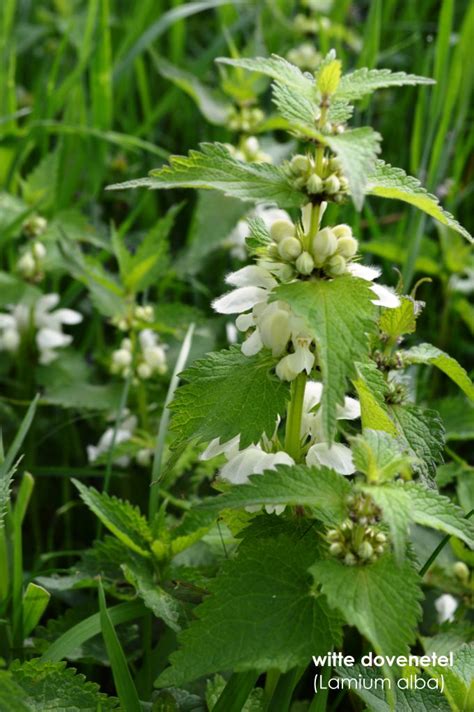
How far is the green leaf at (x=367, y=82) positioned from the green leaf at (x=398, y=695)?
0.67 metres

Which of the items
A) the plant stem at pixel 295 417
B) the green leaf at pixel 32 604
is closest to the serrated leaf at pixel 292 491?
the plant stem at pixel 295 417

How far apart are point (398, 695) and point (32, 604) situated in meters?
0.54

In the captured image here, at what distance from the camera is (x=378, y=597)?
0.98 meters

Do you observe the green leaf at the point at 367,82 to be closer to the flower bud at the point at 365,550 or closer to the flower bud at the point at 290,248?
the flower bud at the point at 290,248

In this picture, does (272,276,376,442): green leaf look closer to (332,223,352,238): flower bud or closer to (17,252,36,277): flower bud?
(332,223,352,238): flower bud

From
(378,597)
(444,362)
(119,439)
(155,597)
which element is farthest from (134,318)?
(378,597)

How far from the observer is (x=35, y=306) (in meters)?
2.20

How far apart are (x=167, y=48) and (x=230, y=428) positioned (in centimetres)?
252

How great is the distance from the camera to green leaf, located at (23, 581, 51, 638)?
1.34m

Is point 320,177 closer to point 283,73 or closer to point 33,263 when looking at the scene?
point 283,73

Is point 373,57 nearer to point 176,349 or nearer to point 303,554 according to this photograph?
point 176,349

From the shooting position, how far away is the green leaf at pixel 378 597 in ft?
3.09

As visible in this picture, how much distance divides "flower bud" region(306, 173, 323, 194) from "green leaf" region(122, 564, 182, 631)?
603 mm

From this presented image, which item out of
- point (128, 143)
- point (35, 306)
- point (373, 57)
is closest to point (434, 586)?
point (35, 306)
